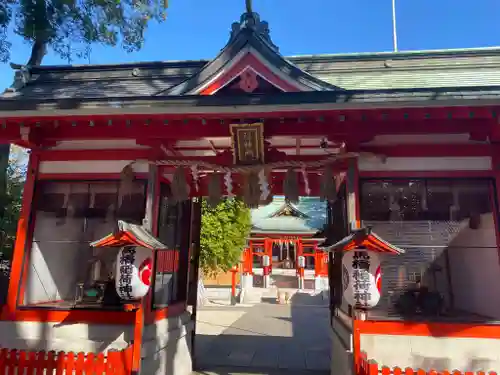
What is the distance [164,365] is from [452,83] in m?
7.12

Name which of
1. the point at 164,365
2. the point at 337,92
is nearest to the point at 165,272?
the point at 164,365

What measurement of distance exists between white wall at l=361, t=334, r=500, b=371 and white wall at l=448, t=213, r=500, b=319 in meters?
0.85

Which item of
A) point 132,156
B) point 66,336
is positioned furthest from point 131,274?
point 132,156

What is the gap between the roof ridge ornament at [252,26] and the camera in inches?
234

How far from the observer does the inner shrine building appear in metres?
4.92

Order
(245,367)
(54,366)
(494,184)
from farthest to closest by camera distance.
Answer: (245,367) → (494,184) → (54,366)

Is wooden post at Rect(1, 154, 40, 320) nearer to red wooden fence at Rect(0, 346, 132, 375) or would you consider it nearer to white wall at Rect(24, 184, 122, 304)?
white wall at Rect(24, 184, 122, 304)

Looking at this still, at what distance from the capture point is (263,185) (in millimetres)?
5828

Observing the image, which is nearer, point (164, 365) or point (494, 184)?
point (494, 184)

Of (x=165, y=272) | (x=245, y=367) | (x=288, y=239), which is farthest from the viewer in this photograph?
(x=288, y=239)

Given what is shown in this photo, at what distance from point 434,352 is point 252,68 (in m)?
4.95

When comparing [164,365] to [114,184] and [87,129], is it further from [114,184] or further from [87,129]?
[87,129]

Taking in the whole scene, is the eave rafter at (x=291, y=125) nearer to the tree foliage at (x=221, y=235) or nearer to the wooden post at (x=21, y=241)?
the wooden post at (x=21, y=241)

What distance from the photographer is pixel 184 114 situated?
16.3 ft
